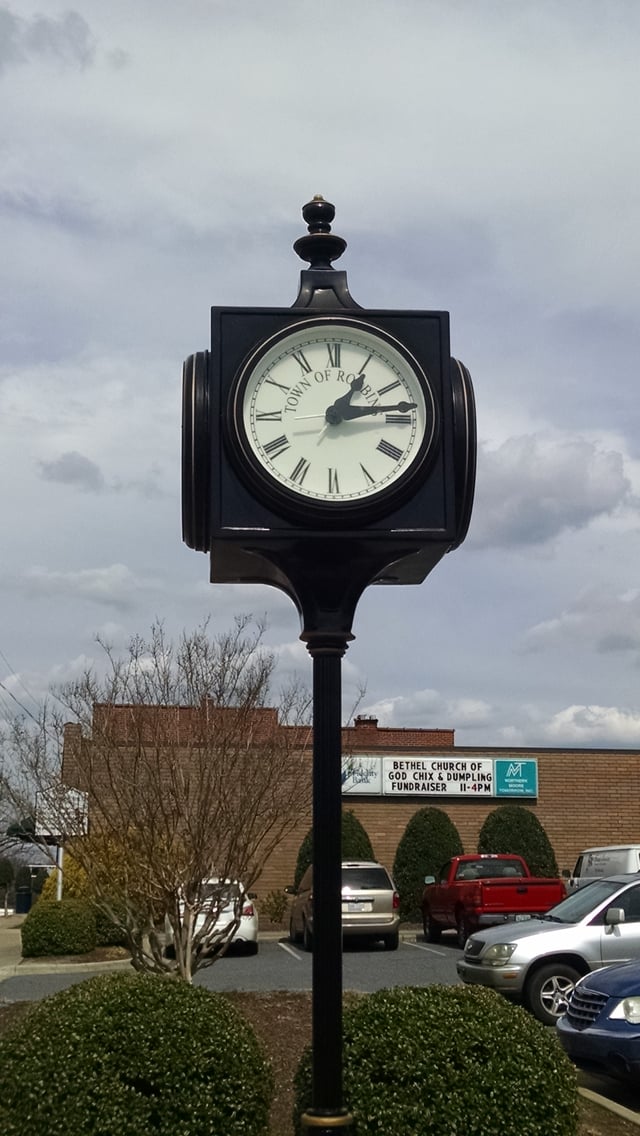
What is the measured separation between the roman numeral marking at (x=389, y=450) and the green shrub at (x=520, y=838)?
22.0 m

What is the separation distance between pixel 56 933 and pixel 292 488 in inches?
608

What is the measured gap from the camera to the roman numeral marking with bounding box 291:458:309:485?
5016 millimetres

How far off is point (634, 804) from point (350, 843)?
708cm

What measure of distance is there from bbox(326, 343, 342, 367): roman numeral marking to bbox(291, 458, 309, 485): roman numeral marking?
442mm

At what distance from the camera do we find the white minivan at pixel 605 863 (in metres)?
20.2

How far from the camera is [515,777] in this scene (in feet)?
92.1

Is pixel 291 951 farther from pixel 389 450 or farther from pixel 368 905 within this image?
pixel 389 450

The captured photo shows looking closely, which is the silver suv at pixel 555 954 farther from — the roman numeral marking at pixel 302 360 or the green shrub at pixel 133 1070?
the roman numeral marking at pixel 302 360

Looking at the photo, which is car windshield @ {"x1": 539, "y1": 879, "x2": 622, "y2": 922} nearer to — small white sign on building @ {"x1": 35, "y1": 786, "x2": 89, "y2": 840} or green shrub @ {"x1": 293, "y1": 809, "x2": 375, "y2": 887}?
small white sign on building @ {"x1": 35, "y1": 786, "x2": 89, "y2": 840}

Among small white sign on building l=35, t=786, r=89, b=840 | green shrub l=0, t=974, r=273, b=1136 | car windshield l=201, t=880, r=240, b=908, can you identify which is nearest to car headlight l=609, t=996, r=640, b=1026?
car windshield l=201, t=880, r=240, b=908

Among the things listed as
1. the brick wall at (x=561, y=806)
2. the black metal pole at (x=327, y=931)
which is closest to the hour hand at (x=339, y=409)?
the black metal pole at (x=327, y=931)

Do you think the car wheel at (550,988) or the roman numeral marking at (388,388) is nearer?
the roman numeral marking at (388,388)

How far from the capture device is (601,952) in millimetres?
12430

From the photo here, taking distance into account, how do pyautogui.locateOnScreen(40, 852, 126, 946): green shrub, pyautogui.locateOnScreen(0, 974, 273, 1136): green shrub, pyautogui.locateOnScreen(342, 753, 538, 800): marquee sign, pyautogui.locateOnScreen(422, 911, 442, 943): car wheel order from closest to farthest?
pyautogui.locateOnScreen(0, 974, 273, 1136): green shrub < pyautogui.locateOnScreen(40, 852, 126, 946): green shrub < pyautogui.locateOnScreen(422, 911, 442, 943): car wheel < pyautogui.locateOnScreen(342, 753, 538, 800): marquee sign
